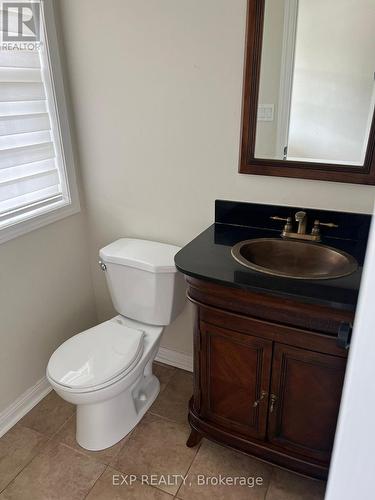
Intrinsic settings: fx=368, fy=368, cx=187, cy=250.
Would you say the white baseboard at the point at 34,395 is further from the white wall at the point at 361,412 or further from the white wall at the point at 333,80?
the white wall at the point at 361,412

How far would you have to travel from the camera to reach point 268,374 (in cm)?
128

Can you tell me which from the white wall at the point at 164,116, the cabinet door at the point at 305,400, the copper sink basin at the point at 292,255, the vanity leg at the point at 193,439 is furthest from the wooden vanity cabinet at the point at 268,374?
the white wall at the point at 164,116

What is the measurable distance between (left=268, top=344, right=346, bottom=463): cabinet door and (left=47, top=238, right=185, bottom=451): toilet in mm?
614

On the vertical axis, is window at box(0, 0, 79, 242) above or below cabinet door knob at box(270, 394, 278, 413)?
above

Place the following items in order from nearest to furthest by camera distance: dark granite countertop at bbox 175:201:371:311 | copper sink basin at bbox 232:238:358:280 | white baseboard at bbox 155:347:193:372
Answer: dark granite countertop at bbox 175:201:371:311, copper sink basin at bbox 232:238:358:280, white baseboard at bbox 155:347:193:372

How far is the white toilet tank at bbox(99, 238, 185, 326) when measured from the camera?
5.42ft

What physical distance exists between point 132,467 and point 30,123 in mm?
1564

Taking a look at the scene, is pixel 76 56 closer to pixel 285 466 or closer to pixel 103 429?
pixel 103 429

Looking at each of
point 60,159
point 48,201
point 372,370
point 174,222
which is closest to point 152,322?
point 174,222

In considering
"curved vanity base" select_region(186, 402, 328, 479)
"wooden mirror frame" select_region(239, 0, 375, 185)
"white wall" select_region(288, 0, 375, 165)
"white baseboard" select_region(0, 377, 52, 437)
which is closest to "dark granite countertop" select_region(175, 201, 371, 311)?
"wooden mirror frame" select_region(239, 0, 375, 185)

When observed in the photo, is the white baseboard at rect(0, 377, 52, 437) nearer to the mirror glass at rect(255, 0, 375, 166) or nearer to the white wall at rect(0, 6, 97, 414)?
the white wall at rect(0, 6, 97, 414)

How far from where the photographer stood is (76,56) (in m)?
1.74

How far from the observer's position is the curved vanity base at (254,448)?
1.33 meters

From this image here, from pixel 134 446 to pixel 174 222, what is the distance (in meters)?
1.05
